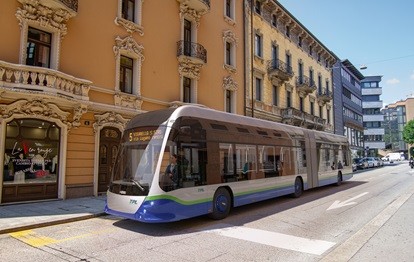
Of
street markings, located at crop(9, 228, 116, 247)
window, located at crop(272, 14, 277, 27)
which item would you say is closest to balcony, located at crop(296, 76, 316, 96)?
window, located at crop(272, 14, 277, 27)

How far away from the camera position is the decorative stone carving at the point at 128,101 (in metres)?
14.8

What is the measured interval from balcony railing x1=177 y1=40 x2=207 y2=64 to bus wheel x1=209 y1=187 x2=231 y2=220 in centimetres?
1094

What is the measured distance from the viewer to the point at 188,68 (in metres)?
18.8

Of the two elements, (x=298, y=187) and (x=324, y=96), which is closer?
(x=298, y=187)

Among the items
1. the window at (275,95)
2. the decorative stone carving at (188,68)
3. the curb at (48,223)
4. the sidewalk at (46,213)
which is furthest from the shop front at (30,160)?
the window at (275,95)

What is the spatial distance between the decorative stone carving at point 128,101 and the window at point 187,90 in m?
3.97

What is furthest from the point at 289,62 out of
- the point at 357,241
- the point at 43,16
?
the point at 357,241

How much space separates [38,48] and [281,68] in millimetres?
21229

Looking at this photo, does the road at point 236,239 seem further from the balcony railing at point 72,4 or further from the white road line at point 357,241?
the balcony railing at point 72,4

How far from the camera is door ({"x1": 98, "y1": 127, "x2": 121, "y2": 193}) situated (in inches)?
559

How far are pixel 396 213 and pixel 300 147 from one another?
5504mm

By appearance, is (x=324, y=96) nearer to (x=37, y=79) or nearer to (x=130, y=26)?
(x=130, y=26)

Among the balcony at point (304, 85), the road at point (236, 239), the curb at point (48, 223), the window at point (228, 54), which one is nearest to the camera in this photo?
the road at point (236, 239)

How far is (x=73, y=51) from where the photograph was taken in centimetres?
1321
